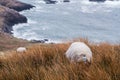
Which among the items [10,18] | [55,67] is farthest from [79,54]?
[10,18]

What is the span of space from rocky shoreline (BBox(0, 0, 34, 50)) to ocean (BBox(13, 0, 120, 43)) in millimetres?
2260

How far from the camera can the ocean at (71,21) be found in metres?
96.1

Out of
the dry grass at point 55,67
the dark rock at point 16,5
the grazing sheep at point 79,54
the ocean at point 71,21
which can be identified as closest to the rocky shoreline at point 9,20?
the dark rock at point 16,5

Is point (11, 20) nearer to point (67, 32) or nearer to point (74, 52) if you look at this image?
point (67, 32)

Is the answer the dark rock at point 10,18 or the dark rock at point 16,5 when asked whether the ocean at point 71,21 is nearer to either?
the dark rock at point 16,5

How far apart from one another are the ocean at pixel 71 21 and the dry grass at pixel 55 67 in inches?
3058

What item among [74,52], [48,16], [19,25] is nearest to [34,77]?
[74,52]

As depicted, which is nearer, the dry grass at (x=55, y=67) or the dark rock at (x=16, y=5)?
the dry grass at (x=55, y=67)

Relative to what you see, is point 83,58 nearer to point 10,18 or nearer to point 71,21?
point 10,18

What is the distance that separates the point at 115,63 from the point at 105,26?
104m

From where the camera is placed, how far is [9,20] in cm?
11006

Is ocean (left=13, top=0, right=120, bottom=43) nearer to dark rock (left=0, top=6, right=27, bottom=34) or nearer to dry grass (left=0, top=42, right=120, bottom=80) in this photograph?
dark rock (left=0, top=6, right=27, bottom=34)

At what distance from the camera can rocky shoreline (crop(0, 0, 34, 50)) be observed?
7853cm

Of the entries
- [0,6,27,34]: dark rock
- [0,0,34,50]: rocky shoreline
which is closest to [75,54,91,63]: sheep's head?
[0,0,34,50]: rocky shoreline
